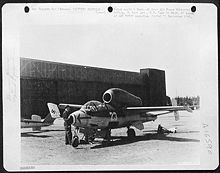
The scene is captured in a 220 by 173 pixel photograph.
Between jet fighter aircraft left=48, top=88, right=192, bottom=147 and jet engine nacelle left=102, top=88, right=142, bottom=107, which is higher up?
jet engine nacelle left=102, top=88, right=142, bottom=107

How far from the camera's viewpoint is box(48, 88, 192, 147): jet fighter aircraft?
0.70 m

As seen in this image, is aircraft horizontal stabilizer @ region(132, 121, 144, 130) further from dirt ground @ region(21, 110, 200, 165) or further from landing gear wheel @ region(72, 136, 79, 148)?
landing gear wheel @ region(72, 136, 79, 148)

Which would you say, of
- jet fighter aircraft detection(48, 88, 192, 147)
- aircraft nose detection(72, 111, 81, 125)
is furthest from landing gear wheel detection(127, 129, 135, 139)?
aircraft nose detection(72, 111, 81, 125)

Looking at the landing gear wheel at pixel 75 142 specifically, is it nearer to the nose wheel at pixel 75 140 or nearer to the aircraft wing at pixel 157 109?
the nose wheel at pixel 75 140

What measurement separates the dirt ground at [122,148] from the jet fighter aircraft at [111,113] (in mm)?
14

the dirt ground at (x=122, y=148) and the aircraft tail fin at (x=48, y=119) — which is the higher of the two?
the aircraft tail fin at (x=48, y=119)

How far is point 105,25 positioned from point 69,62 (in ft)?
0.35

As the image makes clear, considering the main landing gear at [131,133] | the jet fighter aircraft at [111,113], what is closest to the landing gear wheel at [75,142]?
the jet fighter aircraft at [111,113]

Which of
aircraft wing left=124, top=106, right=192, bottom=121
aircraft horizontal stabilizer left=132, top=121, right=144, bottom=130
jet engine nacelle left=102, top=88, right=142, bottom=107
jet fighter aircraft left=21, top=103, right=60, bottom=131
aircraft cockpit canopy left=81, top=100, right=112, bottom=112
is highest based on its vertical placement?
jet engine nacelle left=102, top=88, right=142, bottom=107

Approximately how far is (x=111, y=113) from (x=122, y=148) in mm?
76

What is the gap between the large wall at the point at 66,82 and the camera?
70cm

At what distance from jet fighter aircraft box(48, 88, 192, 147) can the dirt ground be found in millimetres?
14

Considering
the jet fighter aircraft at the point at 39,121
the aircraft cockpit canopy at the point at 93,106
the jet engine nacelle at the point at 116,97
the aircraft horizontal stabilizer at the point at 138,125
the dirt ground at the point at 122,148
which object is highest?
the jet engine nacelle at the point at 116,97

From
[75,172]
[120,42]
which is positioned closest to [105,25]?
[120,42]
